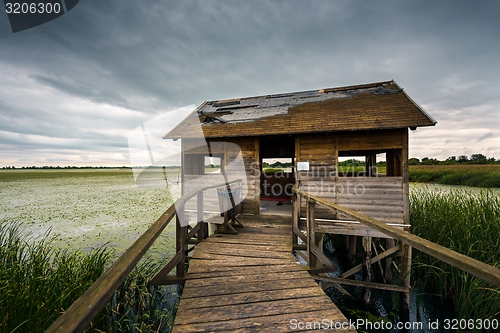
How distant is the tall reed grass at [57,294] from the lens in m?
2.65

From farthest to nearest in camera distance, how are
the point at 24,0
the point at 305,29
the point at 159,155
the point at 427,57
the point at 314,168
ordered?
the point at 305,29 → the point at 427,57 → the point at 159,155 → the point at 314,168 → the point at 24,0

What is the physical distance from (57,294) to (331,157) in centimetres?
702

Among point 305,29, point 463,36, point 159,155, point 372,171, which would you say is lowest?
point 372,171

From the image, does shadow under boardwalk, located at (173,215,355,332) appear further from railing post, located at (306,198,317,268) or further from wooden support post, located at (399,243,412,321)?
wooden support post, located at (399,243,412,321)

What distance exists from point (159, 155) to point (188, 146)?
4.32ft

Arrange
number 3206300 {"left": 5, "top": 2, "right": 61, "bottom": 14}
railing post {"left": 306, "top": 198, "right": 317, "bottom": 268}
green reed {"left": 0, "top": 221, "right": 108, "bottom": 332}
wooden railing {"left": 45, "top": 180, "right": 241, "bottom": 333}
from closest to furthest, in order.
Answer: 1. wooden railing {"left": 45, "top": 180, "right": 241, "bottom": 333}
2. green reed {"left": 0, "top": 221, "right": 108, "bottom": 332}
3. railing post {"left": 306, "top": 198, "right": 317, "bottom": 268}
4. number 3206300 {"left": 5, "top": 2, "right": 61, "bottom": 14}

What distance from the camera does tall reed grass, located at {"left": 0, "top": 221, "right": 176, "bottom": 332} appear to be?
2.65 metres

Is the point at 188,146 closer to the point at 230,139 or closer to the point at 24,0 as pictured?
the point at 230,139

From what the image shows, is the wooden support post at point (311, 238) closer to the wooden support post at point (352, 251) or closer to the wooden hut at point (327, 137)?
the wooden hut at point (327, 137)

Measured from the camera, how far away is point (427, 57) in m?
11.3

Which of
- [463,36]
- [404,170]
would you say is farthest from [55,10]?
[463,36]

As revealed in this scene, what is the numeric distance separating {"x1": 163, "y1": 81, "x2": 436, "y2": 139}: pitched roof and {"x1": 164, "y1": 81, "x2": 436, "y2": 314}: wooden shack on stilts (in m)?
0.03

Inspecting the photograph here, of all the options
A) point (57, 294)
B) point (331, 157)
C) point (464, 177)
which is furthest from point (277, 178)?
point (464, 177)

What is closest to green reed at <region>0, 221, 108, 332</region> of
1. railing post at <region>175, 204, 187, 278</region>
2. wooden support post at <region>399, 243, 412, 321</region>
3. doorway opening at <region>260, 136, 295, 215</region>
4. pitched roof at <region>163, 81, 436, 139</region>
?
railing post at <region>175, 204, 187, 278</region>
